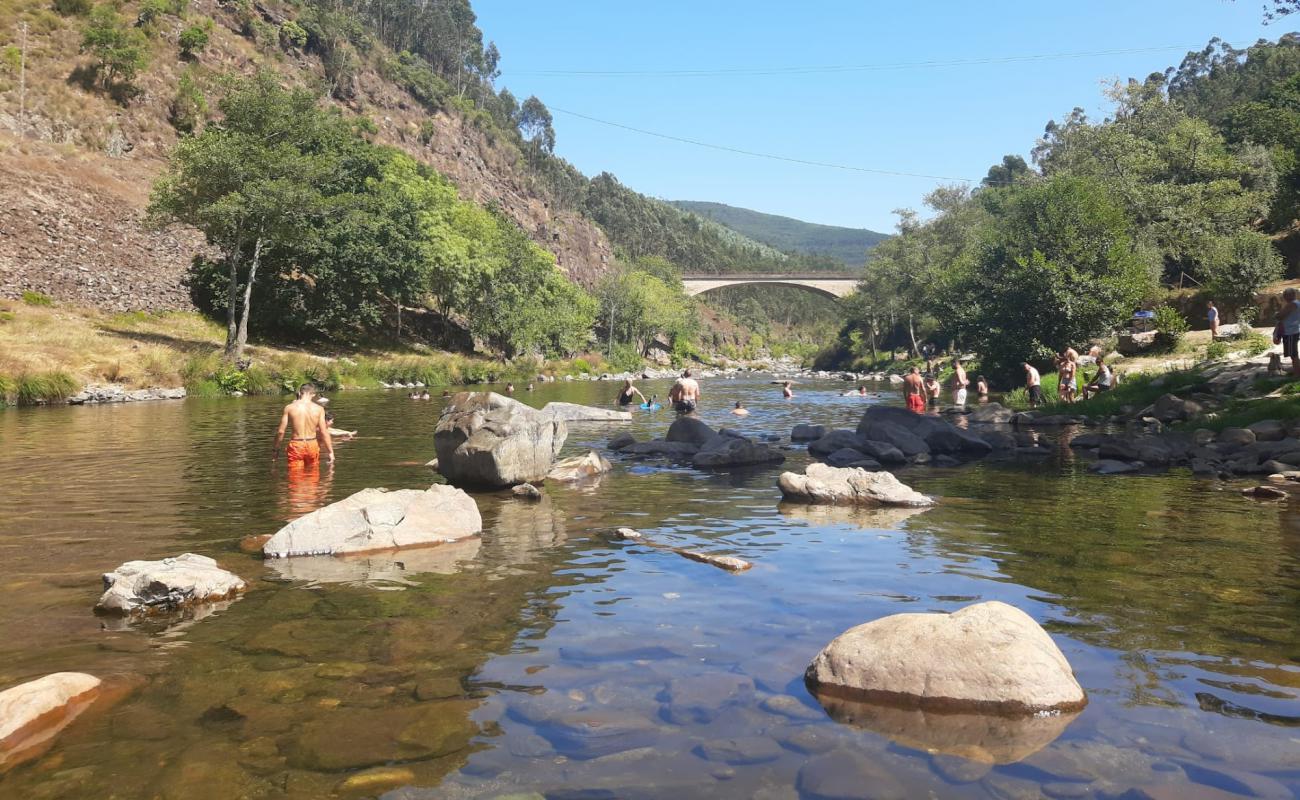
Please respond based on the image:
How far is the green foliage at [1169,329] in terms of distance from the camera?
1414 inches

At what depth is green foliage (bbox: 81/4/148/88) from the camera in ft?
232

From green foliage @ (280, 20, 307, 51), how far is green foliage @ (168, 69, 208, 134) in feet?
117

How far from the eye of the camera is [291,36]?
108875 mm

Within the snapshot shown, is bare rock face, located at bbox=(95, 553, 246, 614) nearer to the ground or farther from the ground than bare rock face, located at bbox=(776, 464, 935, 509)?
nearer to the ground

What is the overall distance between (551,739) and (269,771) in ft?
5.15

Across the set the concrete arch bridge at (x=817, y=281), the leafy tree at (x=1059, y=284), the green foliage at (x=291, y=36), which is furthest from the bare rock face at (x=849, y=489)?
the concrete arch bridge at (x=817, y=281)

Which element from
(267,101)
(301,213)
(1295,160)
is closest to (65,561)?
(301,213)

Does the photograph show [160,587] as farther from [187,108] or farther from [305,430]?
[187,108]

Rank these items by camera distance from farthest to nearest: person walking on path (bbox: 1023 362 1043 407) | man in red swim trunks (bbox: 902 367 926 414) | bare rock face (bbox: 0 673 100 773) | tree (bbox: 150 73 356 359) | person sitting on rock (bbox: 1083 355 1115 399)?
tree (bbox: 150 73 356 359) → person walking on path (bbox: 1023 362 1043 407) → person sitting on rock (bbox: 1083 355 1115 399) → man in red swim trunks (bbox: 902 367 926 414) → bare rock face (bbox: 0 673 100 773)

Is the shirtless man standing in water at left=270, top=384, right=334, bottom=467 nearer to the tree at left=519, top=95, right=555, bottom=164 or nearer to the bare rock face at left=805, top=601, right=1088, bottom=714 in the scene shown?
the bare rock face at left=805, top=601, right=1088, bottom=714

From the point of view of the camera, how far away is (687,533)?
11.0 meters

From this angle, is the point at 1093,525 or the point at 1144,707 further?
the point at 1093,525

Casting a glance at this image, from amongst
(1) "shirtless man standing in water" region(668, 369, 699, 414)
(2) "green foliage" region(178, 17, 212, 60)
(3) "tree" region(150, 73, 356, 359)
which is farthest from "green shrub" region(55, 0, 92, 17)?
(1) "shirtless man standing in water" region(668, 369, 699, 414)

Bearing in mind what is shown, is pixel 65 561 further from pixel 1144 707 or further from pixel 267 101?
pixel 267 101
